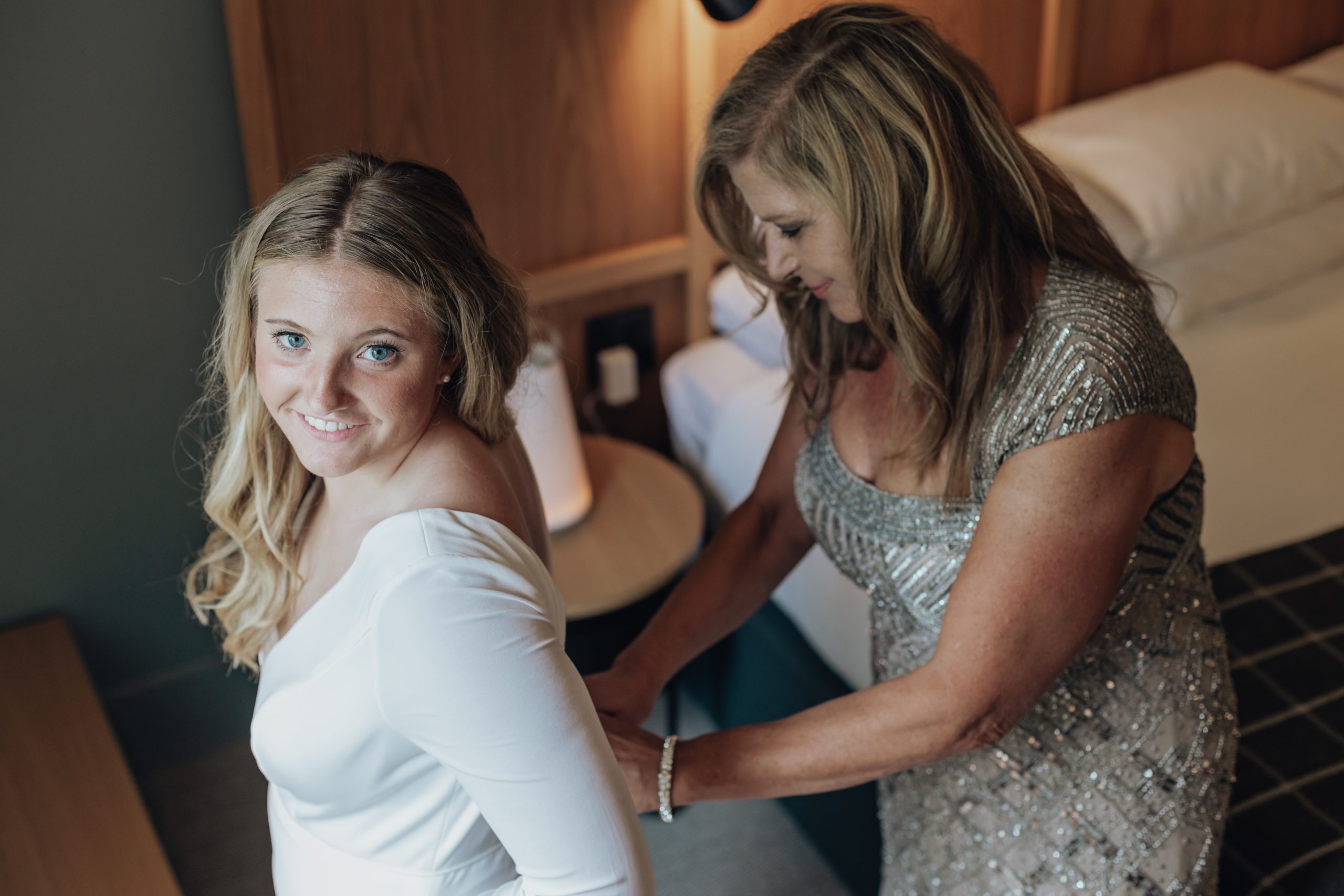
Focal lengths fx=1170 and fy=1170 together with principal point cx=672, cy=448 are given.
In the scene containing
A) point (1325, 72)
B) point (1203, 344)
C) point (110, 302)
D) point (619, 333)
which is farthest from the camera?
point (1325, 72)

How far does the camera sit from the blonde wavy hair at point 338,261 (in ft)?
2.93

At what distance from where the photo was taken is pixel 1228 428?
6.74 ft

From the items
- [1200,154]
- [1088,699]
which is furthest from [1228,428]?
[1088,699]

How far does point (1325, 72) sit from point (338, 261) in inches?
103

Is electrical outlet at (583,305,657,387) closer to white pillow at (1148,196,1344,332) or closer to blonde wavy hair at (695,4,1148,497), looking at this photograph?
white pillow at (1148,196,1344,332)

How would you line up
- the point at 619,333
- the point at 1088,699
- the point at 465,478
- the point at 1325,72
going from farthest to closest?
the point at 1325,72 < the point at 619,333 < the point at 1088,699 < the point at 465,478

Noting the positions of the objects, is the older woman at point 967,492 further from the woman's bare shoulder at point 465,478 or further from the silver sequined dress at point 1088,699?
the woman's bare shoulder at point 465,478

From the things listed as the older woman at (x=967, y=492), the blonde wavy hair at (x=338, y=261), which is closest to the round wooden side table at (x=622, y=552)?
the older woman at (x=967, y=492)

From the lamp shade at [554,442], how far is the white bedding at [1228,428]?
0.32 metres

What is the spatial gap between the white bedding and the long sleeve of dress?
3.39ft

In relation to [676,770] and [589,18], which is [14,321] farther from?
[676,770]

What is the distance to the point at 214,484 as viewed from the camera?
1124 millimetres

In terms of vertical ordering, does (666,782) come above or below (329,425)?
below

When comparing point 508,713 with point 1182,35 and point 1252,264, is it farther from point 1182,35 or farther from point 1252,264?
point 1182,35
